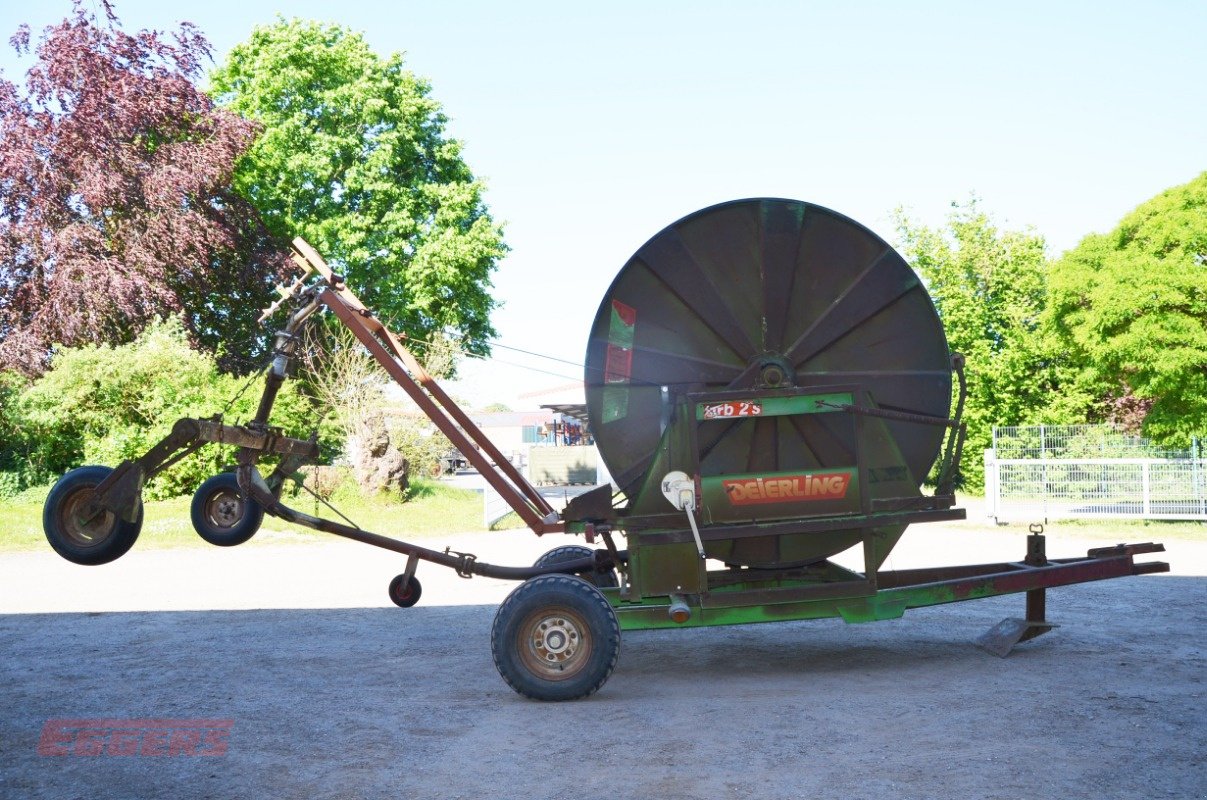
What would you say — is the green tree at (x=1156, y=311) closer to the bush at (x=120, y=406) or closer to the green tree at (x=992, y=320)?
the green tree at (x=992, y=320)

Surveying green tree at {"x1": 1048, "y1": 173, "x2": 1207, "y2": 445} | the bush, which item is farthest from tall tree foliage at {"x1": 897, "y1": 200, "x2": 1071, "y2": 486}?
the bush

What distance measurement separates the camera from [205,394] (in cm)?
2409

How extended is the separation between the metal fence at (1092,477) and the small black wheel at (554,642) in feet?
53.7

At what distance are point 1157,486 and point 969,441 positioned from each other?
1117cm

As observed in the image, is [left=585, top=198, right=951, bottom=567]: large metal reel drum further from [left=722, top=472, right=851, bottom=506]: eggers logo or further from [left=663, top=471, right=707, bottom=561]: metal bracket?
[left=722, top=472, right=851, bottom=506]: eggers logo

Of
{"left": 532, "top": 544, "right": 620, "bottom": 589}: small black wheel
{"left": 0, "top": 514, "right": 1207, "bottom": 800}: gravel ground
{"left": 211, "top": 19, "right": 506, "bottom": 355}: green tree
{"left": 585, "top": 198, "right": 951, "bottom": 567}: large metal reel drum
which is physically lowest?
{"left": 0, "top": 514, "right": 1207, "bottom": 800}: gravel ground

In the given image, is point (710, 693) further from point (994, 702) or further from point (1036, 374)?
point (1036, 374)

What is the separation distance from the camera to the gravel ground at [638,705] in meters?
5.47

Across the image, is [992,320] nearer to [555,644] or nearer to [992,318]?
[992,318]

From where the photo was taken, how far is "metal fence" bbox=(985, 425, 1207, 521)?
20453mm

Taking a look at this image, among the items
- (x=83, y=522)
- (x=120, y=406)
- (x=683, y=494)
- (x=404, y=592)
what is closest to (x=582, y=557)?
(x=404, y=592)

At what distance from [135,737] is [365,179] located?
29.9m

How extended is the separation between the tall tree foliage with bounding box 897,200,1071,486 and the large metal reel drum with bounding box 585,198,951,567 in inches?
919

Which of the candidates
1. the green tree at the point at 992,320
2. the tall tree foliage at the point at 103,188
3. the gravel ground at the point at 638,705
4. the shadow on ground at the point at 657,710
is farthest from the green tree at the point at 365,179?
the shadow on ground at the point at 657,710
